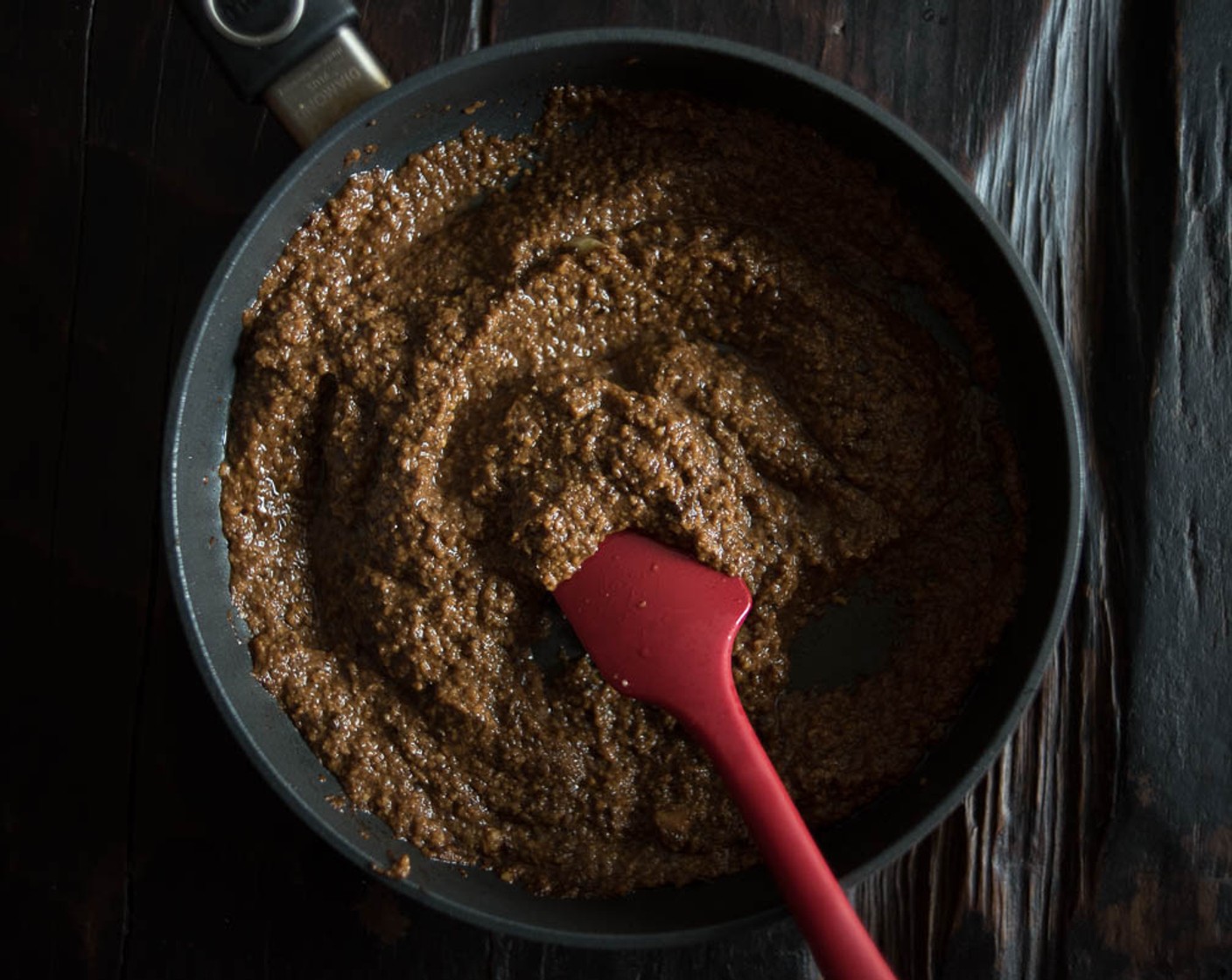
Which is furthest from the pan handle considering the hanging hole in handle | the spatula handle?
the spatula handle

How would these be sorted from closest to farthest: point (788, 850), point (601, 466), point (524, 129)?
1. point (788, 850)
2. point (601, 466)
3. point (524, 129)

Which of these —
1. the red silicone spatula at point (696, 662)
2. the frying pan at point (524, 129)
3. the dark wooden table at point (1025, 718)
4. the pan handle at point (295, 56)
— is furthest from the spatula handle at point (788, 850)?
the pan handle at point (295, 56)

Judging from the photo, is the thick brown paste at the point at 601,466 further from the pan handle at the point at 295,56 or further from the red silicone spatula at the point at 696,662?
the pan handle at the point at 295,56

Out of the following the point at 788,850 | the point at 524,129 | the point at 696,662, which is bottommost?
the point at 788,850

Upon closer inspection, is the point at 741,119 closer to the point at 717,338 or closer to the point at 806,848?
the point at 717,338

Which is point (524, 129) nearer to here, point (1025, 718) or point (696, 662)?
point (696, 662)

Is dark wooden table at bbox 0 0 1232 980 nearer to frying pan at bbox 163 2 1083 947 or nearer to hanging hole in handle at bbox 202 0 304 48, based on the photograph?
frying pan at bbox 163 2 1083 947

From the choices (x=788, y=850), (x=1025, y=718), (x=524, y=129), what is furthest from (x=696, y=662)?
(x=524, y=129)

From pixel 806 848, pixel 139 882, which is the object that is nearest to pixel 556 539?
pixel 806 848
